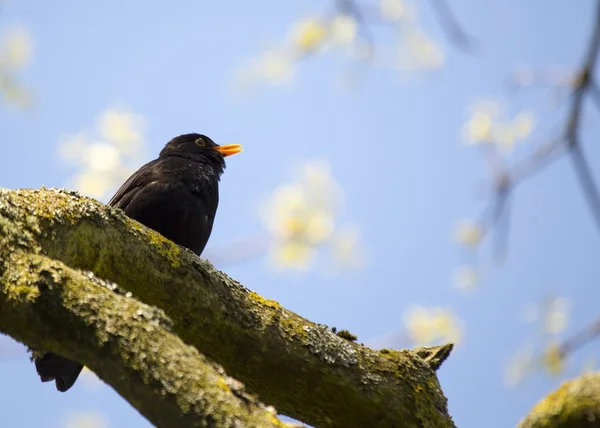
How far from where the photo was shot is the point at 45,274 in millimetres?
2096

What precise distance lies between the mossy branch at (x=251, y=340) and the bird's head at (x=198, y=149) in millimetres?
2941

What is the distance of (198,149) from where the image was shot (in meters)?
6.11

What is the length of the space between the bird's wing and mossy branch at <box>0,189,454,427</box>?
213cm

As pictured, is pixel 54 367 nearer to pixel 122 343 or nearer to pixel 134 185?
pixel 122 343

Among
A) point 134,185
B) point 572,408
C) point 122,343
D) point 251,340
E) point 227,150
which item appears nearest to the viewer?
point 122,343

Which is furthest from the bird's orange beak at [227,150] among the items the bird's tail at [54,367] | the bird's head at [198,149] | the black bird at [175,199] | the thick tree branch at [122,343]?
the thick tree branch at [122,343]

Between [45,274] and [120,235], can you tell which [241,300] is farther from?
[45,274]

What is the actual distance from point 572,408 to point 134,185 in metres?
3.78

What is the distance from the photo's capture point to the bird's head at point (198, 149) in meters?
5.95

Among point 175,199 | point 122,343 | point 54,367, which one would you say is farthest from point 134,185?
point 122,343

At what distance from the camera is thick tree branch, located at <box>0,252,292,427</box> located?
5.96 feet

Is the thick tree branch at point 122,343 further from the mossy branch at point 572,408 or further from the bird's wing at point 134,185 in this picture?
the bird's wing at point 134,185

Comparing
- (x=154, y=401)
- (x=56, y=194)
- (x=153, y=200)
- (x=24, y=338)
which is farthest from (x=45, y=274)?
(x=153, y=200)

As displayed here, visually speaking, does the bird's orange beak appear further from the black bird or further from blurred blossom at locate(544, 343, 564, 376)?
blurred blossom at locate(544, 343, 564, 376)
